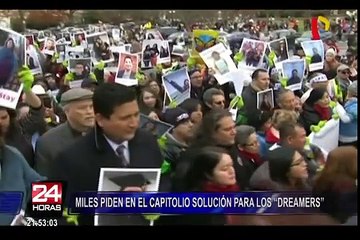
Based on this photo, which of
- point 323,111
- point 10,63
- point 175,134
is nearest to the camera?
point 10,63

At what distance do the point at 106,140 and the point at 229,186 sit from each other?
96 cm

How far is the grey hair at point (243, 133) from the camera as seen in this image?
17.2 ft

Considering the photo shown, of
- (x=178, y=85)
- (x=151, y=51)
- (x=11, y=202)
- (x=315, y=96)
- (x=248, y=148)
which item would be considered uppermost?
(x=151, y=51)

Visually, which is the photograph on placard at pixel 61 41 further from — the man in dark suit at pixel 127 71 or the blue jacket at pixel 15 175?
the blue jacket at pixel 15 175

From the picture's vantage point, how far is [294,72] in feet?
17.4

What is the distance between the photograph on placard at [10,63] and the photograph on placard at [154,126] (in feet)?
2.99

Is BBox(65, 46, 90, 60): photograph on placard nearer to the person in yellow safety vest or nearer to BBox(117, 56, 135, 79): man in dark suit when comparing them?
BBox(117, 56, 135, 79): man in dark suit

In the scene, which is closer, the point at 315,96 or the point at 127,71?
the point at 127,71

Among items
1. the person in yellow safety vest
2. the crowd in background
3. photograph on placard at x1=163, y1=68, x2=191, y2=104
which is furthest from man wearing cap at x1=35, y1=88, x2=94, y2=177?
the person in yellow safety vest

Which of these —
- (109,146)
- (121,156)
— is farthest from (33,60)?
(121,156)

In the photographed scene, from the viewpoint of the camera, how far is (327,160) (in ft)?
17.4

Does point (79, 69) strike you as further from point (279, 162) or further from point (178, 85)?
point (279, 162)

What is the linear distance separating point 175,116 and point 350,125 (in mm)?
1312
